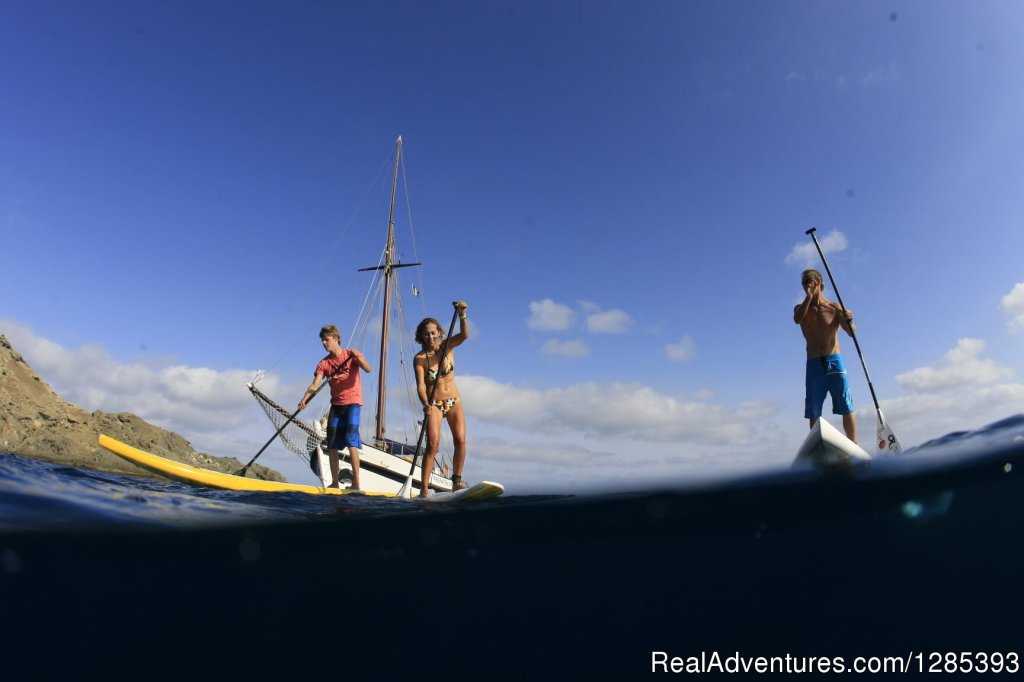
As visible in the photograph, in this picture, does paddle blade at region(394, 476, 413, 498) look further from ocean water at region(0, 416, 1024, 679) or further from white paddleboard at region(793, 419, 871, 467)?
white paddleboard at region(793, 419, 871, 467)

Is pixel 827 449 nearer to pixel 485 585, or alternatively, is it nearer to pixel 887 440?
pixel 887 440

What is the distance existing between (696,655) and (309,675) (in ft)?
9.45

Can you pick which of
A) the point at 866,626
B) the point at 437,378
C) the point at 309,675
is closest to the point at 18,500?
the point at 309,675

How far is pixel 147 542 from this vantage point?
3.68m

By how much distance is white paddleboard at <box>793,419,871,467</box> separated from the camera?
4.28m

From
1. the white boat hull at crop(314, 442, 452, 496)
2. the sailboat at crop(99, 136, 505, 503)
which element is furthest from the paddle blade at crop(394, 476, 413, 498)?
the white boat hull at crop(314, 442, 452, 496)

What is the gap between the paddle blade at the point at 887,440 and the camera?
18.6 ft

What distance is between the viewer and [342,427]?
7.71m

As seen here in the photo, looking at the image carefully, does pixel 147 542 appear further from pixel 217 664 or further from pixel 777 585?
pixel 777 585

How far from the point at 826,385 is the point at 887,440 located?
992mm

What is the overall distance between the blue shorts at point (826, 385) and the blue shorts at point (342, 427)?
627 centimetres

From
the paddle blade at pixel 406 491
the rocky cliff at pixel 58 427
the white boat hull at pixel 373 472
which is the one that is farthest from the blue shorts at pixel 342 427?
the white boat hull at pixel 373 472

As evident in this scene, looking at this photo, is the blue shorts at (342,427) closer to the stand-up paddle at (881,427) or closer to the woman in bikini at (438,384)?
the woman in bikini at (438,384)

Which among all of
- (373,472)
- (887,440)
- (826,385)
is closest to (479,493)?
(826,385)
